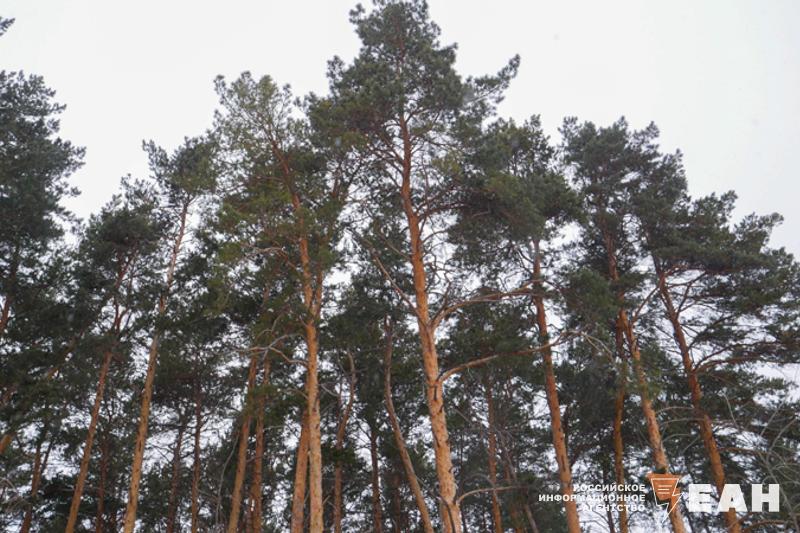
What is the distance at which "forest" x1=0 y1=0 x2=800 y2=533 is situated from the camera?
33.7 feet

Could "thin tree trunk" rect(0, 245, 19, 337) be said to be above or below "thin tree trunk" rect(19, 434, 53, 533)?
above

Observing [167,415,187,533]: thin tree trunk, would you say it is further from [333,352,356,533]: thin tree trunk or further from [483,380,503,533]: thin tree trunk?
[483,380,503,533]: thin tree trunk

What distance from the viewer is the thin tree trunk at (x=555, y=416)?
35.1 feet

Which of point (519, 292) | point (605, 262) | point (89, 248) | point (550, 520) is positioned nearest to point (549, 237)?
point (605, 262)

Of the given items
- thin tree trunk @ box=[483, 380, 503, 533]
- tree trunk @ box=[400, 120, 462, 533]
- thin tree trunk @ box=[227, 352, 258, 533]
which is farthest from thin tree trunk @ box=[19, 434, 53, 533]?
thin tree trunk @ box=[483, 380, 503, 533]

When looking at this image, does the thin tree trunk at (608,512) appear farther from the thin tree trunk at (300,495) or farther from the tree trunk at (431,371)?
the thin tree trunk at (300,495)

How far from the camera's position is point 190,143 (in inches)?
619

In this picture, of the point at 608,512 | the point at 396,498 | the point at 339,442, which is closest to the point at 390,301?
the point at 339,442

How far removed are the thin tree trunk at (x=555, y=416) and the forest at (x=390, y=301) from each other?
0.23 ft

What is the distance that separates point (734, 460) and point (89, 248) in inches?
707

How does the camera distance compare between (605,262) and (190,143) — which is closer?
→ (605,262)

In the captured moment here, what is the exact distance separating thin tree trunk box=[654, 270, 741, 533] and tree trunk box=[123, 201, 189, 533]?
12056 millimetres

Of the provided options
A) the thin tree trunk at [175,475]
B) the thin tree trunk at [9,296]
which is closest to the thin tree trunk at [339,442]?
the thin tree trunk at [175,475]

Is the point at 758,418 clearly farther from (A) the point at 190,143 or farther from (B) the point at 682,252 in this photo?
(A) the point at 190,143
